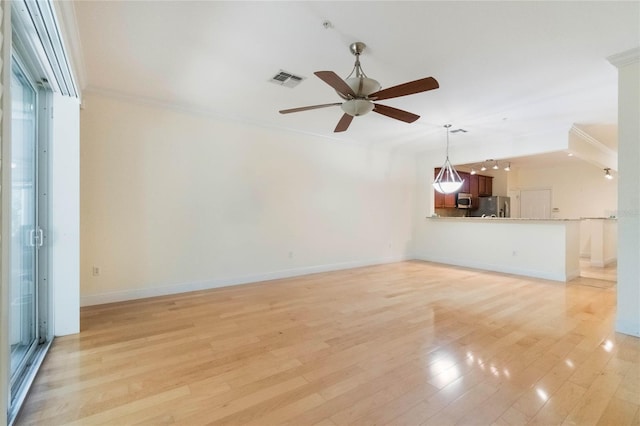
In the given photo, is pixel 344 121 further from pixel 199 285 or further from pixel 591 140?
pixel 591 140

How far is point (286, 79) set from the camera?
3.18m

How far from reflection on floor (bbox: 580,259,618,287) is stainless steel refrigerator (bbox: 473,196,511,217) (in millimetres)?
2189

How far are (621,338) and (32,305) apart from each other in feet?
17.2

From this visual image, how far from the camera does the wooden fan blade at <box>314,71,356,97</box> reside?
2133 millimetres

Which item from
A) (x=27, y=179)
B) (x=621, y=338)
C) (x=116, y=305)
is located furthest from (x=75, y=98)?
(x=621, y=338)

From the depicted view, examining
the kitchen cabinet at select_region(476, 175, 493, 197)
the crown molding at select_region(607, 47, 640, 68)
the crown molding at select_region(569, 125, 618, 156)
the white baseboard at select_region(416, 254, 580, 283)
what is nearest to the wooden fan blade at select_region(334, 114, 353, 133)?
the crown molding at select_region(607, 47, 640, 68)

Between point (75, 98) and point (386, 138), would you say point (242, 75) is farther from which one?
point (386, 138)

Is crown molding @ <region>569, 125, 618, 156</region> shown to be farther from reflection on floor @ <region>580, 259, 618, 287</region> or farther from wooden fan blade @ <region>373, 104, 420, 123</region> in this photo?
wooden fan blade @ <region>373, 104, 420, 123</region>

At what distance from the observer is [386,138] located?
18.7 feet

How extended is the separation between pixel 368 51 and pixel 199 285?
3.63m

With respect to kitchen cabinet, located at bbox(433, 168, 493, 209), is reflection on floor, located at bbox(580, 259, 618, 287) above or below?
below

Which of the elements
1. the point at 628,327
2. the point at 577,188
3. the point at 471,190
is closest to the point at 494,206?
the point at 471,190

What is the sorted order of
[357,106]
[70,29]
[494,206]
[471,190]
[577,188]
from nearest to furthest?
[70,29] → [357,106] → [577,188] → [494,206] → [471,190]

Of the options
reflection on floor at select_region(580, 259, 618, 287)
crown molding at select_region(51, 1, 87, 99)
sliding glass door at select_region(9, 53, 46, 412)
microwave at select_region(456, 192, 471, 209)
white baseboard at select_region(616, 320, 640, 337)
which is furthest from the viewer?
microwave at select_region(456, 192, 471, 209)
